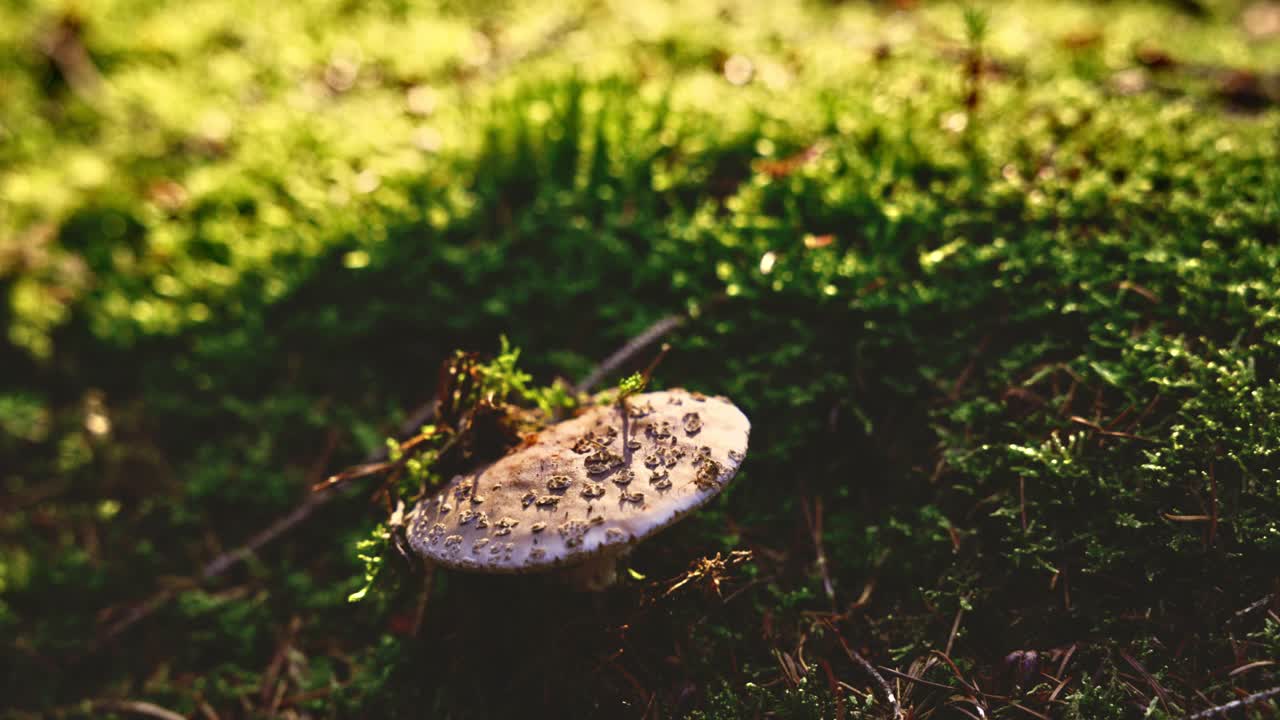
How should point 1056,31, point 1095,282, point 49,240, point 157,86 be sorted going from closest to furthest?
point 1095,282
point 49,240
point 1056,31
point 157,86

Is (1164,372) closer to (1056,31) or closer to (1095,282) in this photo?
(1095,282)

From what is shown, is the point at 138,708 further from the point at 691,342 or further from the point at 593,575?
the point at 691,342

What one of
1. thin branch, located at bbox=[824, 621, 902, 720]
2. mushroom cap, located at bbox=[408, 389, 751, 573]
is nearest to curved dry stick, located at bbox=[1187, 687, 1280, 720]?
thin branch, located at bbox=[824, 621, 902, 720]

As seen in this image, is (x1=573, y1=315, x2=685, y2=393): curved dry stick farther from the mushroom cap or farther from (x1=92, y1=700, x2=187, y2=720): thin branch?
(x1=92, y1=700, x2=187, y2=720): thin branch

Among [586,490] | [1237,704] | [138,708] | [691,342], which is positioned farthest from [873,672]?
[138,708]

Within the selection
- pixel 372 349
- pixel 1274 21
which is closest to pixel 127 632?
pixel 372 349

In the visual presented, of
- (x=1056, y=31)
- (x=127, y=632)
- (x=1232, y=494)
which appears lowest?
(x=127, y=632)

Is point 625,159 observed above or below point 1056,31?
below
